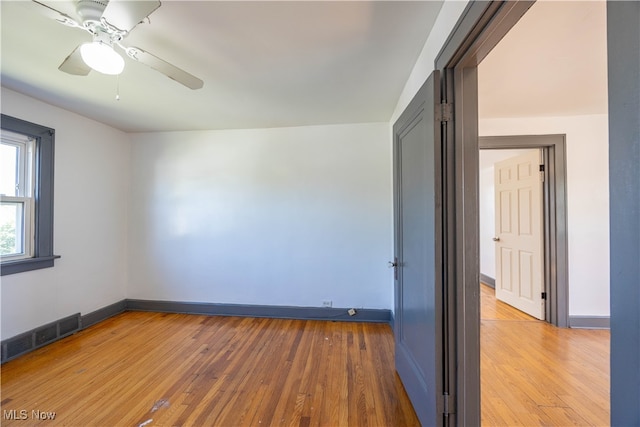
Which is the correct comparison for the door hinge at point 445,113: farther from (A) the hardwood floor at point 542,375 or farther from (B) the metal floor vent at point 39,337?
(B) the metal floor vent at point 39,337

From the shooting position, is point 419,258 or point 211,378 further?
point 211,378

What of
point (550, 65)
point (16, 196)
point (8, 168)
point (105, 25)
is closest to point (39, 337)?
point (16, 196)

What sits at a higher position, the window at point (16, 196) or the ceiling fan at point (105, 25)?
the ceiling fan at point (105, 25)

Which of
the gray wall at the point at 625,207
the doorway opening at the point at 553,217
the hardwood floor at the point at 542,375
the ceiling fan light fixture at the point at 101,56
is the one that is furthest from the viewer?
the doorway opening at the point at 553,217

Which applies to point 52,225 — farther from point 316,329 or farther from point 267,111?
point 316,329

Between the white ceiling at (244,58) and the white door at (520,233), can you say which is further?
the white door at (520,233)

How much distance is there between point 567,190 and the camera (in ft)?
8.95

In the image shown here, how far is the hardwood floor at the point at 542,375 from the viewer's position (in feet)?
5.24

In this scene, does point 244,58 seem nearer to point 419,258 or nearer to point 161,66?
point 161,66

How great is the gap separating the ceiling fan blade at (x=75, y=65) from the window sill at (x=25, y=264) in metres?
1.92

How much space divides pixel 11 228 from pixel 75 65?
195 cm

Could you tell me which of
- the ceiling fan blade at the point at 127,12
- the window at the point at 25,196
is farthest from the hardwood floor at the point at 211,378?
the ceiling fan blade at the point at 127,12

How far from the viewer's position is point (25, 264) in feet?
7.59

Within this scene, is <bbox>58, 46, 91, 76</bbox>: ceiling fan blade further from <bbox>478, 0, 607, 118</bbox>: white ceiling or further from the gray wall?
<bbox>478, 0, 607, 118</bbox>: white ceiling
